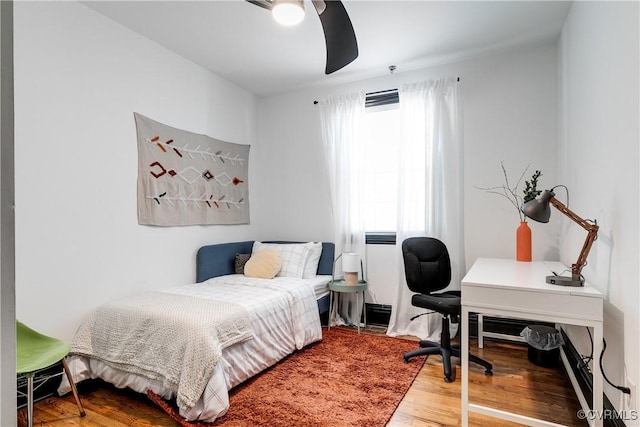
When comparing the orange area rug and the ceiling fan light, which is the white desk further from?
the ceiling fan light

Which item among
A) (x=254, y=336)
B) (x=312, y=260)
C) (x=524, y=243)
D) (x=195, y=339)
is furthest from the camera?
(x=312, y=260)

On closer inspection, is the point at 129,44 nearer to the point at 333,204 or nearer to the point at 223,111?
the point at 223,111

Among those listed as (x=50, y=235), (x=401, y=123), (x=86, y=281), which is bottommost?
(x=86, y=281)

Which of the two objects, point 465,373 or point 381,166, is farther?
point 381,166

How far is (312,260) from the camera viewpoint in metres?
3.71

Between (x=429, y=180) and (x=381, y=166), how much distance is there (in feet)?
1.91

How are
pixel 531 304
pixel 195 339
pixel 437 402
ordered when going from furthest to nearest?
pixel 437 402
pixel 195 339
pixel 531 304

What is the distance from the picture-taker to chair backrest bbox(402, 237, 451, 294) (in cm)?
291

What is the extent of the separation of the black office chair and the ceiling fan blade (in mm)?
1704

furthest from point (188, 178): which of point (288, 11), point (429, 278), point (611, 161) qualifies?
point (611, 161)

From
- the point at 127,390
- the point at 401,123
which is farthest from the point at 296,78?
the point at 127,390

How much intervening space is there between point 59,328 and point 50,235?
622 millimetres

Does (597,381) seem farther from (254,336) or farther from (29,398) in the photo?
(29,398)

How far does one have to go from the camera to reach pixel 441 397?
2.19m
